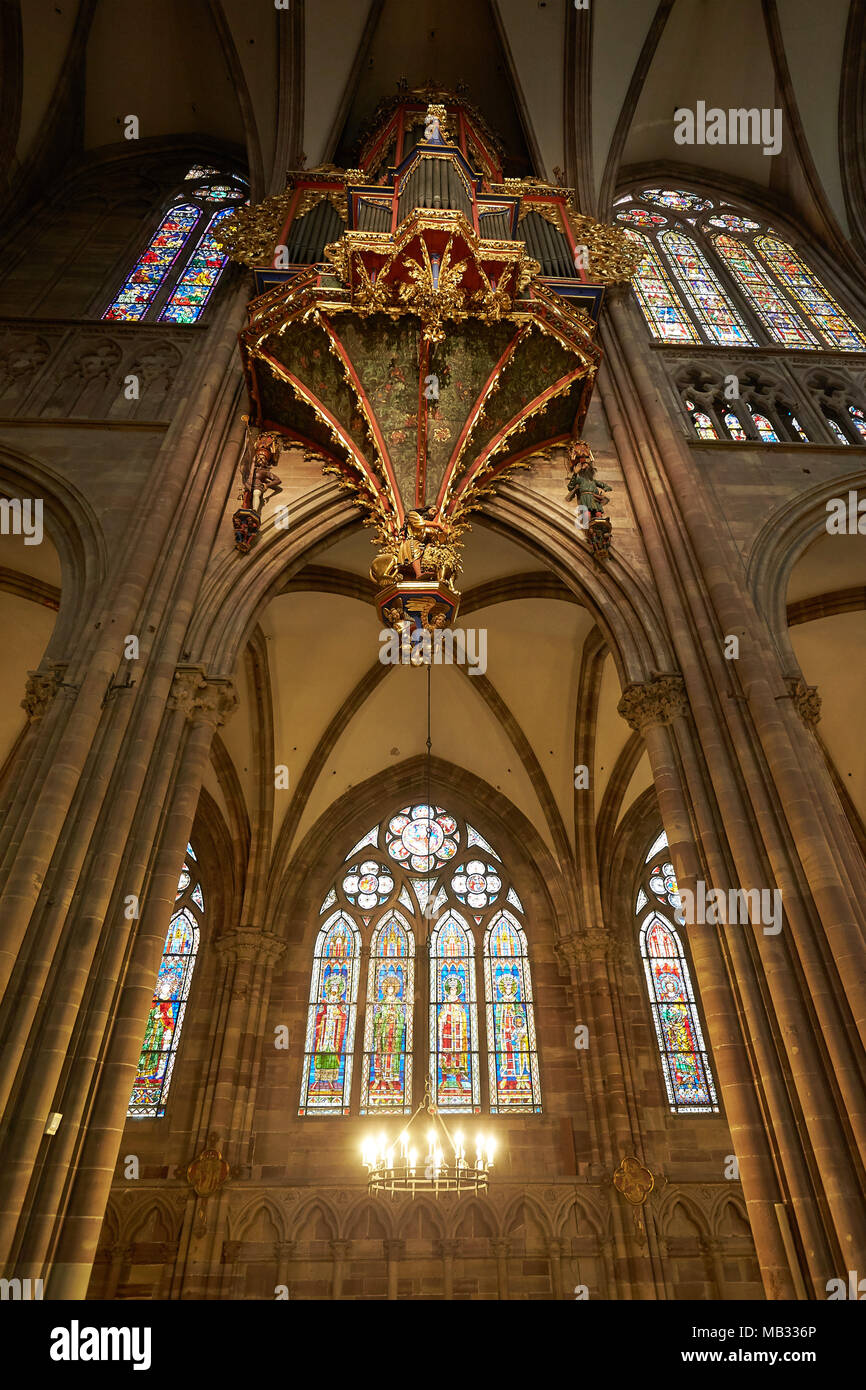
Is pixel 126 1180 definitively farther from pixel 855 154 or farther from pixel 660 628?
pixel 855 154

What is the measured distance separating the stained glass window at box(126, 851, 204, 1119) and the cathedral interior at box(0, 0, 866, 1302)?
0.25 feet

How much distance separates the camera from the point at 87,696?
7.32 m

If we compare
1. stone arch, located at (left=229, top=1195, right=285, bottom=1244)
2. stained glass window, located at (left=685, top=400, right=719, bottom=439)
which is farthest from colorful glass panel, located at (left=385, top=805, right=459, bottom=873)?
stained glass window, located at (left=685, top=400, right=719, bottom=439)

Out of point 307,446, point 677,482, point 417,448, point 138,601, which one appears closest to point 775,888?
point 677,482

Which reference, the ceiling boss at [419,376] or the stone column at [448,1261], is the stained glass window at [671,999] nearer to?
the stone column at [448,1261]

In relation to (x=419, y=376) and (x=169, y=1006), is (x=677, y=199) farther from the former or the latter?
(x=169, y=1006)

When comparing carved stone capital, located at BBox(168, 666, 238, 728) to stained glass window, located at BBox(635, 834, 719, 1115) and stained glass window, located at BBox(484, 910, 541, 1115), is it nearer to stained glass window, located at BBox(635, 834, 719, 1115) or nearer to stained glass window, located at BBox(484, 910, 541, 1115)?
stained glass window, located at BBox(635, 834, 719, 1115)

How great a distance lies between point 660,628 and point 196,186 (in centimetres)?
1400

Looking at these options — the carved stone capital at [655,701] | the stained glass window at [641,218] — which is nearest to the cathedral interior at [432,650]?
the carved stone capital at [655,701]

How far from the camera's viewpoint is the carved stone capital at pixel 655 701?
8039 millimetres

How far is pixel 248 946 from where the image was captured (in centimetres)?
1311

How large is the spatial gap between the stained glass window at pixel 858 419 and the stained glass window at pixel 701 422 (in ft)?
6.48
